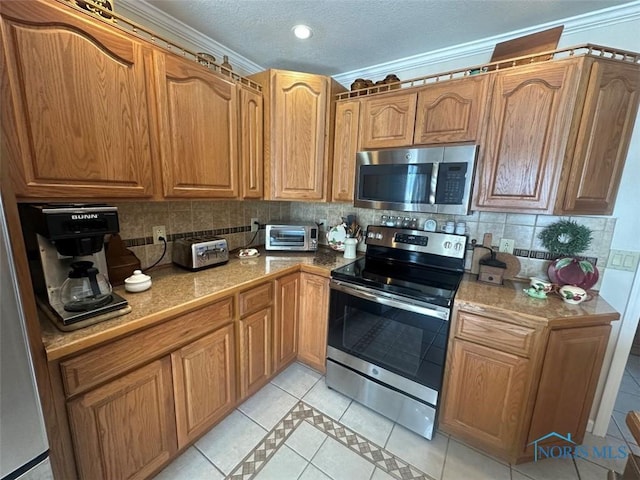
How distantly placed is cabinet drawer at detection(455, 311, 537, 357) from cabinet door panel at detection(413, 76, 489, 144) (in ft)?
3.39

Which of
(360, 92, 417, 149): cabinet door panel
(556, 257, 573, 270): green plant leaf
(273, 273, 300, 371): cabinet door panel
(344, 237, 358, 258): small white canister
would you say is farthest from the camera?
(344, 237, 358, 258): small white canister

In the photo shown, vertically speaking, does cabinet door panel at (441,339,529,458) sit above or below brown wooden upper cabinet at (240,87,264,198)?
below

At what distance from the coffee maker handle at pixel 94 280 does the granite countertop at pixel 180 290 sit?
15cm

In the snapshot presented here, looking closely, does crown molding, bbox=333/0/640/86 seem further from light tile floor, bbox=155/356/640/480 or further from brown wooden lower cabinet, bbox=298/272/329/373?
light tile floor, bbox=155/356/640/480

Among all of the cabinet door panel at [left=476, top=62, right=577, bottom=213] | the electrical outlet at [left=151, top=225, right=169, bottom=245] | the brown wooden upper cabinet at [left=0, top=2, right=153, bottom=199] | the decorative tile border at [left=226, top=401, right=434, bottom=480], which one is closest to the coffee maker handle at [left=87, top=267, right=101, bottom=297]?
the brown wooden upper cabinet at [left=0, top=2, right=153, bottom=199]

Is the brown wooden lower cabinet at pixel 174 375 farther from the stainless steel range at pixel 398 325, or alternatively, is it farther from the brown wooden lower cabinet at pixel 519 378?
the brown wooden lower cabinet at pixel 519 378

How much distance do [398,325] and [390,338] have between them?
0.12 meters

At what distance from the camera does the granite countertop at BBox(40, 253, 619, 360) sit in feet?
3.11

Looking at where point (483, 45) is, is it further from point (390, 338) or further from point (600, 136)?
point (390, 338)

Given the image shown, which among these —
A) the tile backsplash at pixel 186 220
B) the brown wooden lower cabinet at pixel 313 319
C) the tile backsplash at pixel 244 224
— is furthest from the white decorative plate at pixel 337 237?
the tile backsplash at pixel 186 220

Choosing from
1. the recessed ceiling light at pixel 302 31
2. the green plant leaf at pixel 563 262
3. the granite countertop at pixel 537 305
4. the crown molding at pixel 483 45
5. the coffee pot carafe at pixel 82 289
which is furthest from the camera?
the recessed ceiling light at pixel 302 31

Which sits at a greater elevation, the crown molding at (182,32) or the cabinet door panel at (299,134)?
the crown molding at (182,32)

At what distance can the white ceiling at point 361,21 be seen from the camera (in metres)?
1.40

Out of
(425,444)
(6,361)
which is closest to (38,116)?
(6,361)
